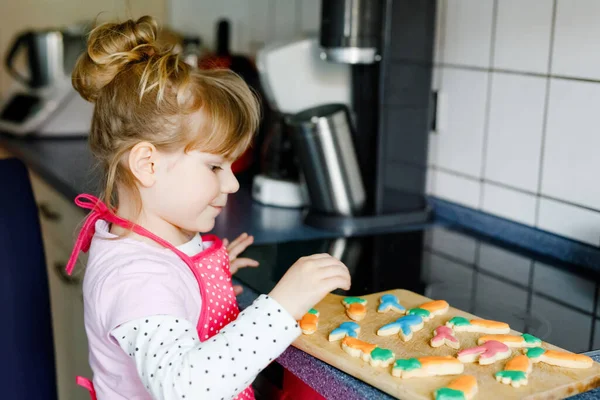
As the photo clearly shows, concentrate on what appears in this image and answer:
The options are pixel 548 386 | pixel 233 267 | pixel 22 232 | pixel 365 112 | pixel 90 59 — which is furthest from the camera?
pixel 365 112

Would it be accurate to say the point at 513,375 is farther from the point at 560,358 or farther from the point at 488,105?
the point at 488,105

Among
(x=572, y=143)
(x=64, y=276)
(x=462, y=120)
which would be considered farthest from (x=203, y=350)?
(x=64, y=276)

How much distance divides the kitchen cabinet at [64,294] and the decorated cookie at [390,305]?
98cm

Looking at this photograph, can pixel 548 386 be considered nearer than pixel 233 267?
Yes

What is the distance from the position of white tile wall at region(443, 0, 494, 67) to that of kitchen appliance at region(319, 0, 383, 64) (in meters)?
0.17

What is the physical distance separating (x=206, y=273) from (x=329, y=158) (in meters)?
0.52

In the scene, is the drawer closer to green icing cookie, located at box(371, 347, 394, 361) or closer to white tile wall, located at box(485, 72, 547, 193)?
white tile wall, located at box(485, 72, 547, 193)

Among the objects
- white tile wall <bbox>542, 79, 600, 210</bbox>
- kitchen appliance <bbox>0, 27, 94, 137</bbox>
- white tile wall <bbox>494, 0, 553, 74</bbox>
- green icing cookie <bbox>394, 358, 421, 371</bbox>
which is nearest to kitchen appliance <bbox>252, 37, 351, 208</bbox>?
white tile wall <bbox>494, 0, 553, 74</bbox>

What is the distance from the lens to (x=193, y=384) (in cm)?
76

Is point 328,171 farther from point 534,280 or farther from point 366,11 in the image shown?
point 534,280

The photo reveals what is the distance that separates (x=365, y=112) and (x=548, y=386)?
81cm

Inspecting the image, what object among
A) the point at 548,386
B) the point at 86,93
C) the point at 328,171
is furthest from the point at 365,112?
the point at 548,386

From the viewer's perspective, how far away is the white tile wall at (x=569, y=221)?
1240 mm

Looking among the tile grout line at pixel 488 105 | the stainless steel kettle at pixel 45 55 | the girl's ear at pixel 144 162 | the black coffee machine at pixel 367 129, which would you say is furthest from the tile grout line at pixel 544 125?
the stainless steel kettle at pixel 45 55
